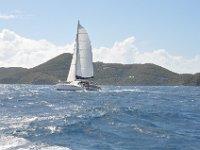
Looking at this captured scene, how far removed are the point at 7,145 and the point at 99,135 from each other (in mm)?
6598

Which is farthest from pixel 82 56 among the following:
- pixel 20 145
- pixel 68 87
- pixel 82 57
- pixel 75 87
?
pixel 20 145

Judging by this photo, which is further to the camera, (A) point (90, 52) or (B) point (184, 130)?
(A) point (90, 52)

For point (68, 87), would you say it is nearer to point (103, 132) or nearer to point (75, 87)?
point (75, 87)

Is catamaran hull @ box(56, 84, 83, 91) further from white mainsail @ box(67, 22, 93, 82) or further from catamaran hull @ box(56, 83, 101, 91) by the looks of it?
white mainsail @ box(67, 22, 93, 82)

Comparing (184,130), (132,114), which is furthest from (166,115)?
(184,130)

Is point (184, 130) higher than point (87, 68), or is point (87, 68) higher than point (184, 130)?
point (87, 68)

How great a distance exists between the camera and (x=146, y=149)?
1001 inches

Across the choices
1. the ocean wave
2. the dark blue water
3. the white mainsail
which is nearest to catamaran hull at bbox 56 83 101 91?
the white mainsail

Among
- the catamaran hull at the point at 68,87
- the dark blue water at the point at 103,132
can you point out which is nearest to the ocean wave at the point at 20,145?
the dark blue water at the point at 103,132

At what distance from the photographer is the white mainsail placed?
397ft

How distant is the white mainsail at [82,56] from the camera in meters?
121

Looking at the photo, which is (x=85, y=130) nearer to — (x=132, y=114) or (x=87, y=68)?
(x=132, y=114)

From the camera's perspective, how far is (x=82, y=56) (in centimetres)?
12125

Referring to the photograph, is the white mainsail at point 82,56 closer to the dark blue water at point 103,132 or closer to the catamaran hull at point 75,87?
the catamaran hull at point 75,87
